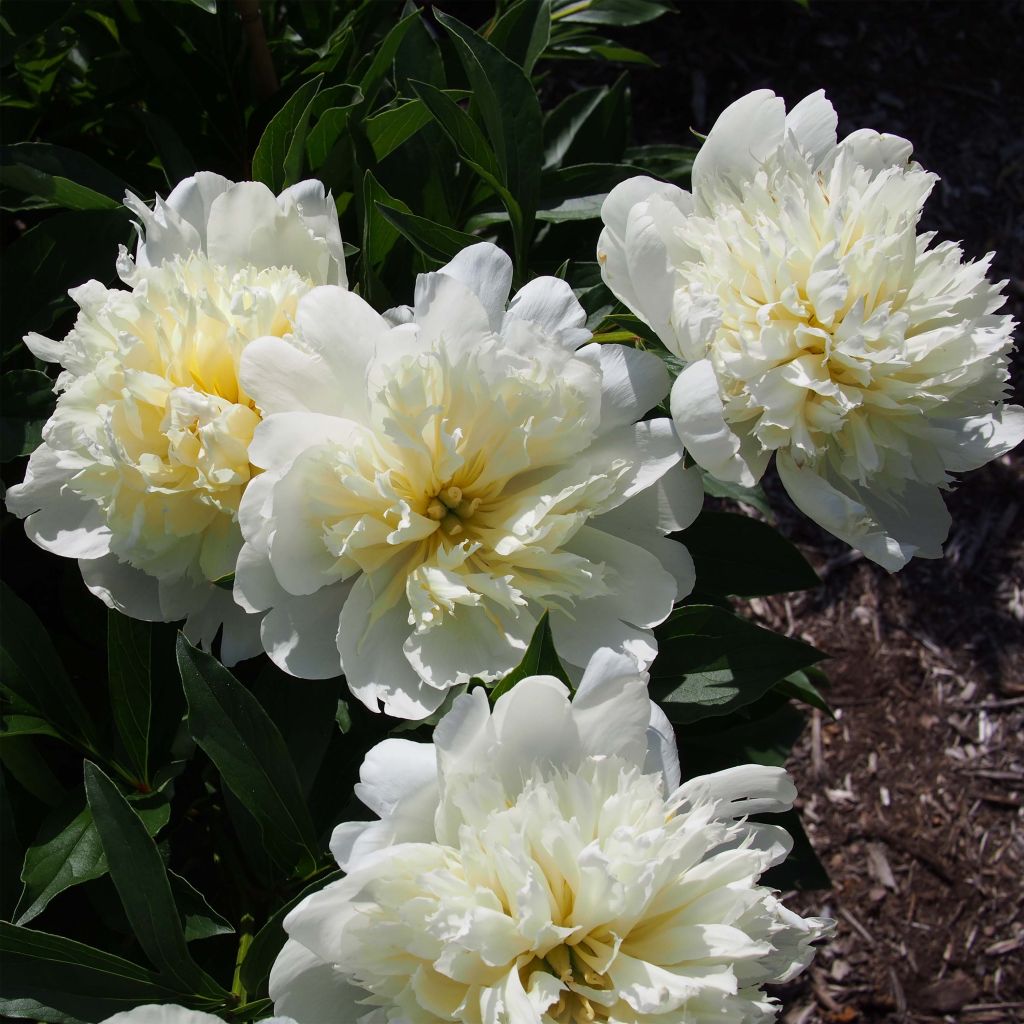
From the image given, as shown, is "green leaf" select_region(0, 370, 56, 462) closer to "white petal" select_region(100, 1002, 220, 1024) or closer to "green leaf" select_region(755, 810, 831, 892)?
"white petal" select_region(100, 1002, 220, 1024)

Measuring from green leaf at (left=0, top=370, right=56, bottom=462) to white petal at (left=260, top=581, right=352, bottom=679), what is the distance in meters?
0.43

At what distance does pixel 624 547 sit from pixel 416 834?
28 centimetres

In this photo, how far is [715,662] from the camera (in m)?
1.00

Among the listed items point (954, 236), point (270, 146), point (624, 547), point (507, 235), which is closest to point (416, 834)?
point (624, 547)

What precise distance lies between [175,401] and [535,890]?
46 centimetres

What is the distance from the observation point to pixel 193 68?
1.44 metres

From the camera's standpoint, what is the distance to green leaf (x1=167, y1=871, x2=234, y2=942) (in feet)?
3.25

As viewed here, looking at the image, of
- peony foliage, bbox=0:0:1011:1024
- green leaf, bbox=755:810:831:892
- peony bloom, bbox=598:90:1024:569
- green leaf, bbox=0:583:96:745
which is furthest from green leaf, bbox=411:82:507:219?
green leaf, bbox=755:810:831:892

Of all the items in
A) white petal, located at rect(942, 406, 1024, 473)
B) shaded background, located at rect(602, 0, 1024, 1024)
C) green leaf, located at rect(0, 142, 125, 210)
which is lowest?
shaded background, located at rect(602, 0, 1024, 1024)

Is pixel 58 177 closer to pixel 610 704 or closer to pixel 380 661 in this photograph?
pixel 380 661

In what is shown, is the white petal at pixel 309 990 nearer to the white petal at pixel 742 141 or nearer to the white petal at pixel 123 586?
the white petal at pixel 123 586

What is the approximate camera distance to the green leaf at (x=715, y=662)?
99cm

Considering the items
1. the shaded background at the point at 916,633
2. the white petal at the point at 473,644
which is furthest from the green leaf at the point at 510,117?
the shaded background at the point at 916,633

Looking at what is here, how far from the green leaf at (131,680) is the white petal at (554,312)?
0.48 meters
